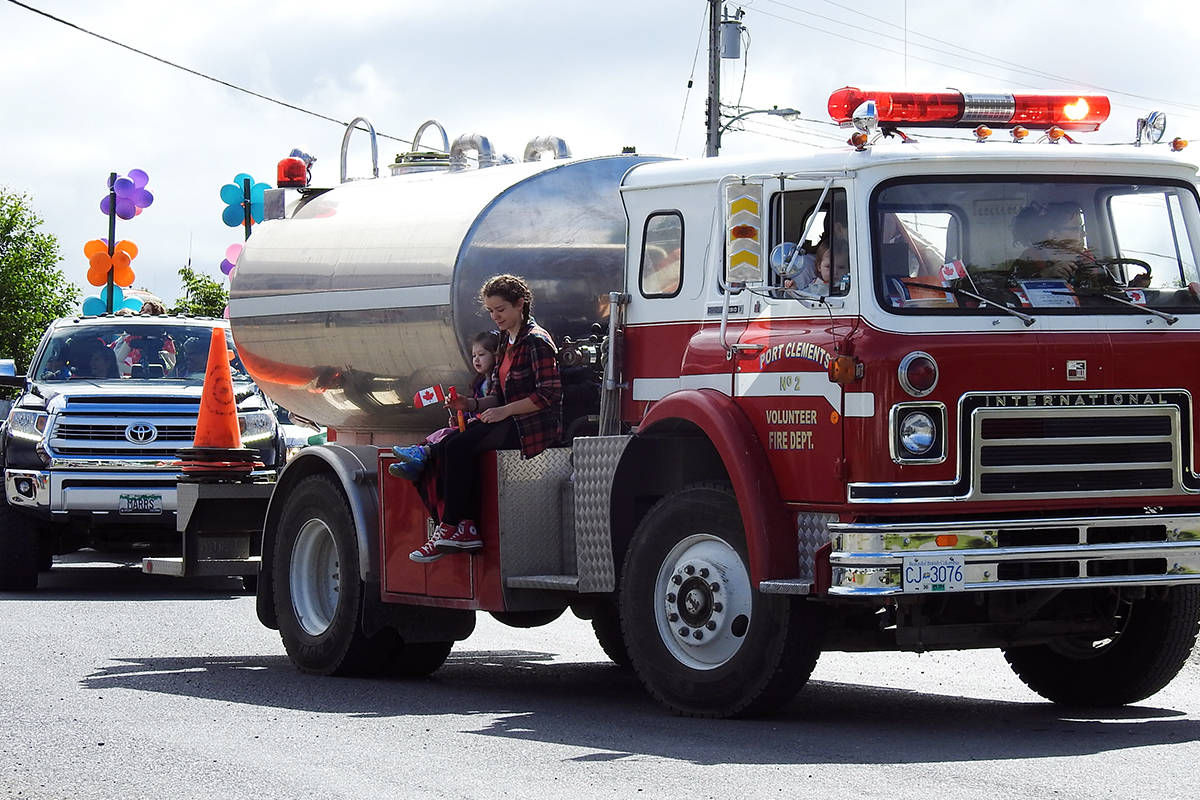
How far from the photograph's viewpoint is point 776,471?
9133mm

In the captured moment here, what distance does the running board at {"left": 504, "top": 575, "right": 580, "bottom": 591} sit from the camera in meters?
10.3

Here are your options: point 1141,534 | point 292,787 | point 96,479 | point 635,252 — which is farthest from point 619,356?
point 96,479

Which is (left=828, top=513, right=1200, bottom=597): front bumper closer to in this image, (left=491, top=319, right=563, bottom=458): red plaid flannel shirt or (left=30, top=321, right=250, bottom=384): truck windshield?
(left=491, top=319, right=563, bottom=458): red plaid flannel shirt

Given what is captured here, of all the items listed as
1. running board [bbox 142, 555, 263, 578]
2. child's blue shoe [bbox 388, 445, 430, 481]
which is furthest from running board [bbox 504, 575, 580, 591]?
running board [bbox 142, 555, 263, 578]

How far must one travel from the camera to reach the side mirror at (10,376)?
18344 millimetres

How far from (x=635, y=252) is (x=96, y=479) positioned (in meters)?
8.77

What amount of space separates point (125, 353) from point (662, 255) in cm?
995

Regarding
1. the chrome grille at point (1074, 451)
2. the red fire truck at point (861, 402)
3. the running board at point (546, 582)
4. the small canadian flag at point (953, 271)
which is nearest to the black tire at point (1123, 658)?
the red fire truck at point (861, 402)

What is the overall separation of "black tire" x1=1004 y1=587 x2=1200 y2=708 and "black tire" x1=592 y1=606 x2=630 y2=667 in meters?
2.45

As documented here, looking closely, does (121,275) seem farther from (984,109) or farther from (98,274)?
(984,109)

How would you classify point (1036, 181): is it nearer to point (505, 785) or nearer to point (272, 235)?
point (505, 785)

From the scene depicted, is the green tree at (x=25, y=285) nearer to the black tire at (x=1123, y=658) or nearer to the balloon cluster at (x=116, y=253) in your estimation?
the balloon cluster at (x=116, y=253)

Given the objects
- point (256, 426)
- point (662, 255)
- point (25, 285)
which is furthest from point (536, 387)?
point (25, 285)

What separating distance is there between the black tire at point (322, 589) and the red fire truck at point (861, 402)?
76cm
